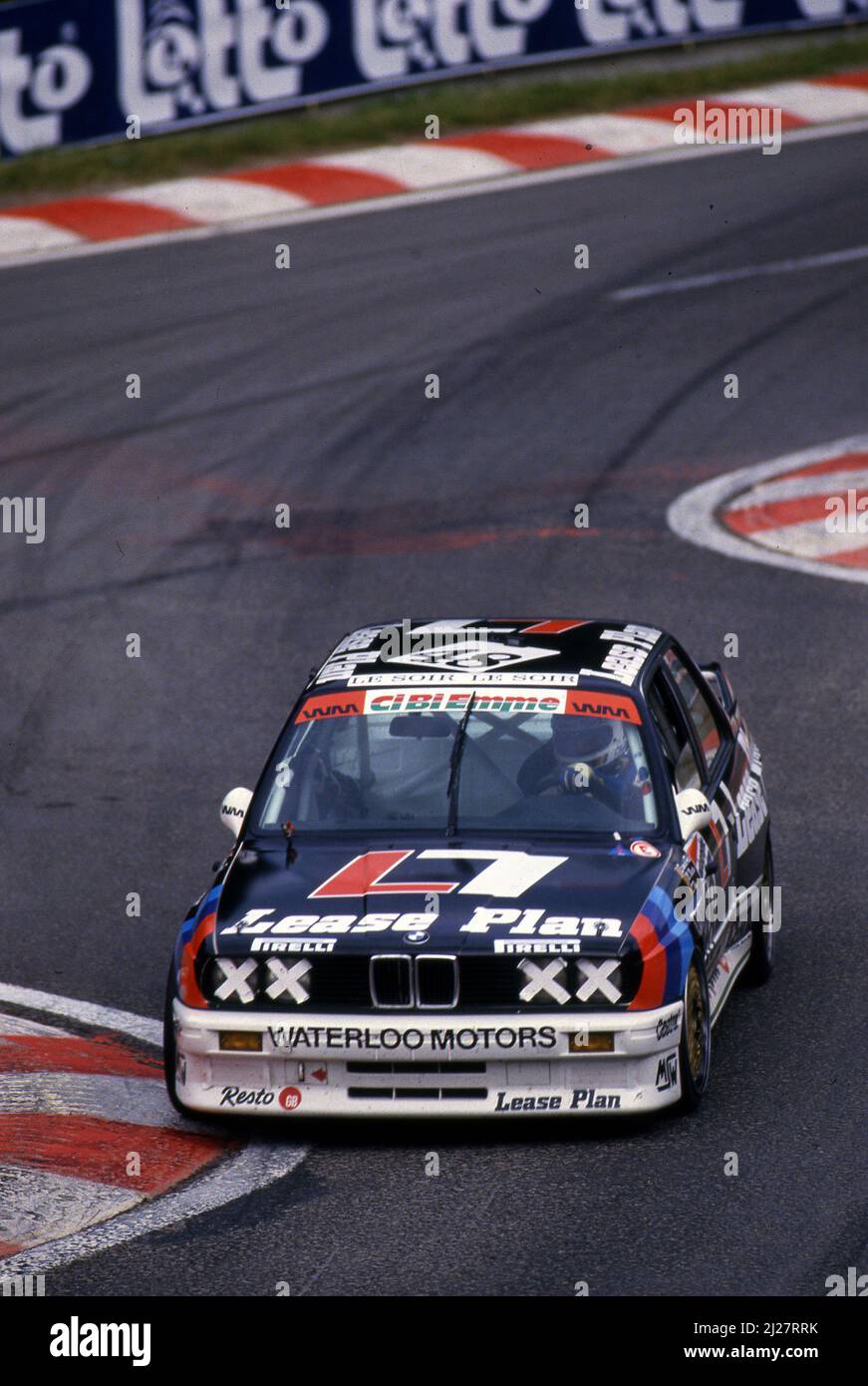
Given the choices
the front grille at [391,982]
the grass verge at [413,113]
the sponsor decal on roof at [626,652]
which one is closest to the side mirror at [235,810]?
the front grille at [391,982]

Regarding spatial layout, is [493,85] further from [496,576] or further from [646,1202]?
[646,1202]

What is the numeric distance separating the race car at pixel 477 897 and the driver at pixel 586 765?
0.04 feet

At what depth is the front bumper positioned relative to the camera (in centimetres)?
734

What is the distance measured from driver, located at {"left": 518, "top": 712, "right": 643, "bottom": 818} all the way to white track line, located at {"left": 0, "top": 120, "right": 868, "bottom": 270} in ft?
43.5

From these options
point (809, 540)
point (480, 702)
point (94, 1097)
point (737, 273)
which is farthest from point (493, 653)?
point (737, 273)

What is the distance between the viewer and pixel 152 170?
2272 centimetres

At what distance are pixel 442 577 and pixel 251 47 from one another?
10.7 meters

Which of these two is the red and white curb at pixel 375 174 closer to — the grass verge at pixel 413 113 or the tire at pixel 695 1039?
the grass verge at pixel 413 113

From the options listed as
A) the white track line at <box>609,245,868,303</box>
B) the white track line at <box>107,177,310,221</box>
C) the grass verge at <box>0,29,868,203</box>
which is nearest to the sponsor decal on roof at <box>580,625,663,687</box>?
the white track line at <box>609,245,868,303</box>

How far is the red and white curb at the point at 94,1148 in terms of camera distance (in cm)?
688

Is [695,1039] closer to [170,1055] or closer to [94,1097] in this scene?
[170,1055]

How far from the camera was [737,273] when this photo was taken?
20.3 meters

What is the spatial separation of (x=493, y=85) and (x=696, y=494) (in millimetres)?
10496
